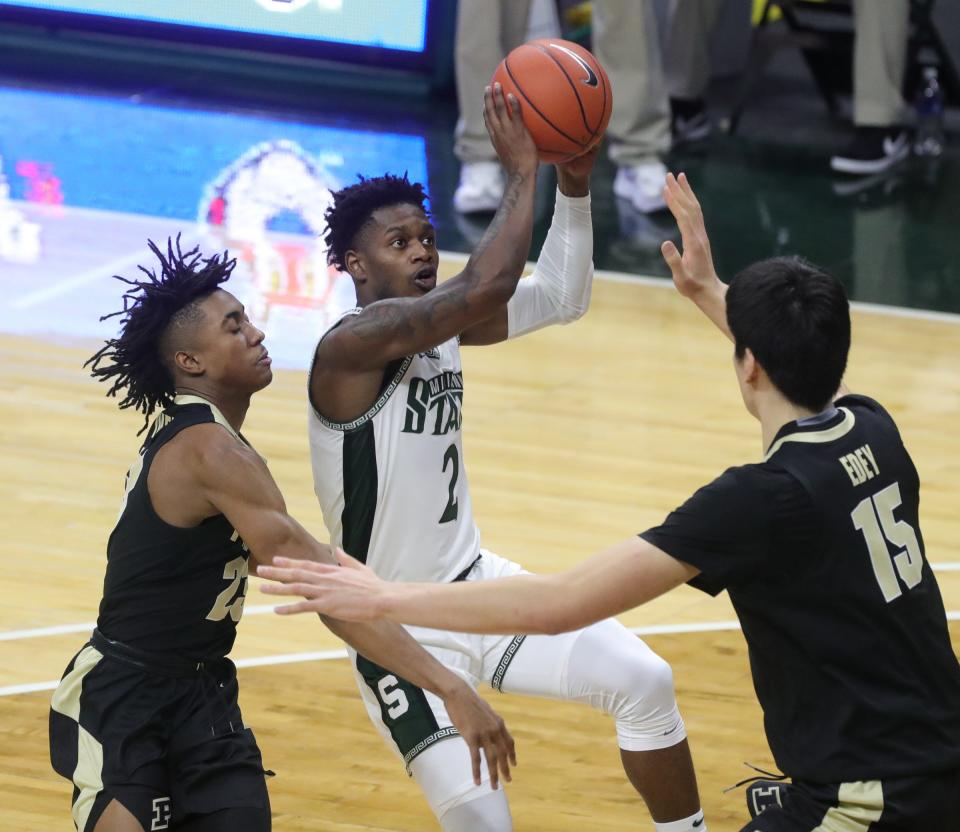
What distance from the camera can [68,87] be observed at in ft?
42.3

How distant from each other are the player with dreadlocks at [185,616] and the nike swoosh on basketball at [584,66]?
1294mm

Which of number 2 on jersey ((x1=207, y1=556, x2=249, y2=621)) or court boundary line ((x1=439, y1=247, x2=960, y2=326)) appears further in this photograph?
court boundary line ((x1=439, y1=247, x2=960, y2=326))

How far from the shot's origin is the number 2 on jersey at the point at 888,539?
10.9ft

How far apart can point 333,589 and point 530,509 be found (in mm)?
3764

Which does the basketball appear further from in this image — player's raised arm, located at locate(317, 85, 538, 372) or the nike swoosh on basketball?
player's raised arm, located at locate(317, 85, 538, 372)

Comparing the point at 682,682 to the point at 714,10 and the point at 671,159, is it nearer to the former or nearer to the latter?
the point at 671,159

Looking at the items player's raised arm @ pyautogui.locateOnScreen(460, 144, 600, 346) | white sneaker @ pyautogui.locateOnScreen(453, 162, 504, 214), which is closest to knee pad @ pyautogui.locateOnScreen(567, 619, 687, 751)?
player's raised arm @ pyautogui.locateOnScreen(460, 144, 600, 346)

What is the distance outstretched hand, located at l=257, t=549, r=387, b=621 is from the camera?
10.7 ft

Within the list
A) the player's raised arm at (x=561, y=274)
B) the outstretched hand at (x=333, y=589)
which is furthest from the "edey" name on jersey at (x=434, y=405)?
the outstretched hand at (x=333, y=589)

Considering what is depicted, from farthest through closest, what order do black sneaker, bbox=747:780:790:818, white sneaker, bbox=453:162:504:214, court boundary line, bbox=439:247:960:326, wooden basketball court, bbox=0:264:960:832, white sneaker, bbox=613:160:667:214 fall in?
1. white sneaker, bbox=613:160:667:214
2. white sneaker, bbox=453:162:504:214
3. court boundary line, bbox=439:247:960:326
4. wooden basketball court, bbox=0:264:960:832
5. black sneaker, bbox=747:780:790:818

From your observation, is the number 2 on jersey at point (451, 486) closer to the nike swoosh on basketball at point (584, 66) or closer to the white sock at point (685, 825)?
the white sock at point (685, 825)

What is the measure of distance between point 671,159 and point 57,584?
6356 mm

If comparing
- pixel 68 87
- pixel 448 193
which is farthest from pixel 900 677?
pixel 68 87

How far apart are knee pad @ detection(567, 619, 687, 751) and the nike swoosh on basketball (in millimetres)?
1522
